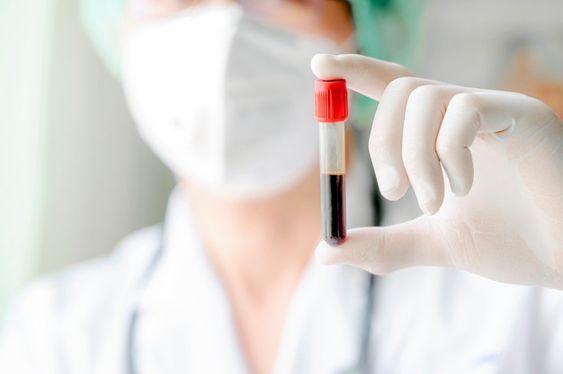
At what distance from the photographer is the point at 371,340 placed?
0.93 metres

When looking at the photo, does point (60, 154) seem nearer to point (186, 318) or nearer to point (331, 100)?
point (186, 318)

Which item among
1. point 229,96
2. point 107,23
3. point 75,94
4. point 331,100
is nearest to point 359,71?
point 331,100

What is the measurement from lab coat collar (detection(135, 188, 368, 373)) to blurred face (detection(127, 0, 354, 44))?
1.04 feet

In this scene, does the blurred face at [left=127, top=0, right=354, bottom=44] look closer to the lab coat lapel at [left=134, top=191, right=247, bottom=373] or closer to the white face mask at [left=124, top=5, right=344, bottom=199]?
the white face mask at [left=124, top=5, right=344, bottom=199]

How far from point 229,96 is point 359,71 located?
1.21ft

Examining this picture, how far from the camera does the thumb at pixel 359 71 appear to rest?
1.60ft

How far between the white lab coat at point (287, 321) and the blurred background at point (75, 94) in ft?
0.67

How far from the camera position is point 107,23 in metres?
1.10

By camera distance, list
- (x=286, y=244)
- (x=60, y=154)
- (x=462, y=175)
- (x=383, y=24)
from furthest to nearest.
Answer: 1. (x=60, y=154)
2. (x=286, y=244)
3. (x=383, y=24)
4. (x=462, y=175)

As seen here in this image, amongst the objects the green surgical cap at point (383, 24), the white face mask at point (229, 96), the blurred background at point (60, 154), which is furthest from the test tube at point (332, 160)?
the blurred background at point (60, 154)

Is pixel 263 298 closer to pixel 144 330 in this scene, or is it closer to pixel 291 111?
pixel 144 330

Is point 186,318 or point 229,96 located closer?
point 229,96

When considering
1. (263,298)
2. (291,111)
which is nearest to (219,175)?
(291,111)

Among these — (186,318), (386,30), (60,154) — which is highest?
(386,30)
